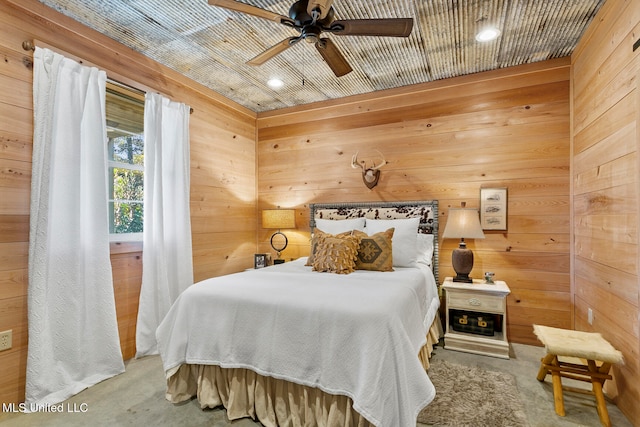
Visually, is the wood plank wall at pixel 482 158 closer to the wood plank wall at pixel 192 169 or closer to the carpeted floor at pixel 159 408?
the wood plank wall at pixel 192 169

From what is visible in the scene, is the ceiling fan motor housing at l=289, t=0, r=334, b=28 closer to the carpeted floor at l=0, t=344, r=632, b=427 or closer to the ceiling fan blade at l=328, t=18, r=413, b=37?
the ceiling fan blade at l=328, t=18, r=413, b=37

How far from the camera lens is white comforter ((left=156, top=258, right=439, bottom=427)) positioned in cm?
145

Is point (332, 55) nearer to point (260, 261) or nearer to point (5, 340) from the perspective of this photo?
point (260, 261)

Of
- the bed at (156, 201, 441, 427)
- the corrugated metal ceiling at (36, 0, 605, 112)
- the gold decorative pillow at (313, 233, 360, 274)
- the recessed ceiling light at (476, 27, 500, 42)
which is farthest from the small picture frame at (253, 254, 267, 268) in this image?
the recessed ceiling light at (476, 27, 500, 42)

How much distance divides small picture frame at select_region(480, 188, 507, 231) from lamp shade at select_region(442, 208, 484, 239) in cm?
21

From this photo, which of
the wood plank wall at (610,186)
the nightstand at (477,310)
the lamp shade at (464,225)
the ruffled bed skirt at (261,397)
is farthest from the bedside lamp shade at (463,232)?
the ruffled bed skirt at (261,397)

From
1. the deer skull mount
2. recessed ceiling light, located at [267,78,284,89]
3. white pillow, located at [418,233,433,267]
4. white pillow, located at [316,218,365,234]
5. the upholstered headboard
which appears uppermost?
recessed ceiling light, located at [267,78,284,89]

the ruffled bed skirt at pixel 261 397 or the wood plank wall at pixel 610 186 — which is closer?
the ruffled bed skirt at pixel 261 397

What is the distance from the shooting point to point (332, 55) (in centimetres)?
215

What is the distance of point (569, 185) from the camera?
2.85m

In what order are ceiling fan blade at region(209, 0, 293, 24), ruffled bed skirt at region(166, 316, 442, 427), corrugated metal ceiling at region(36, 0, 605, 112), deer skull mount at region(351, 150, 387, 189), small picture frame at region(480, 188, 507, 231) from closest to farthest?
ruffled bed skirt at region(166, 316, 442, 427), ceiling fan blade at region(209, 0, 293, 24), corrugated metal ceiling at region(36, 0, 605, 112), small picture frame at region(480, 188, 507, 231), deer skull mount at region(351, 150, 387, 189)

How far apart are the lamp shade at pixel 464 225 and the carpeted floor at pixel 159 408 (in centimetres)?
108

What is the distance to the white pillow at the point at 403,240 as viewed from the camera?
9.50 ft

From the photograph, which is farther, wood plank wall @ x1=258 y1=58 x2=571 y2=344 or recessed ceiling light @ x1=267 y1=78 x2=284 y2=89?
recessed ceiling light @ x1=267 y1=78 x2=284 y2=89
